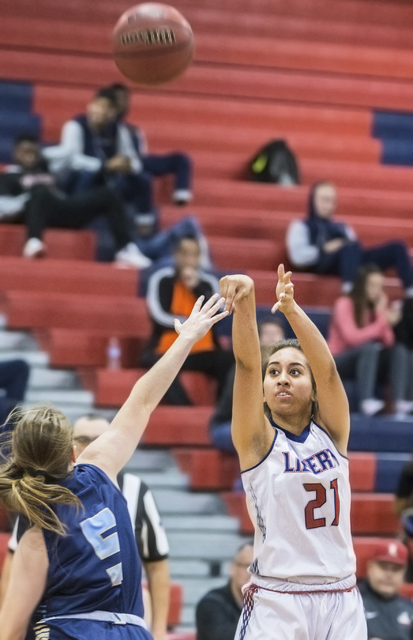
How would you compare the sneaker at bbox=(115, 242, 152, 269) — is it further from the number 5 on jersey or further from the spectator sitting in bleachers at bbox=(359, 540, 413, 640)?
the number 5 on jersey

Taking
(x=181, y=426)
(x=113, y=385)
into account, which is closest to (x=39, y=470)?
(x=181, y=426)

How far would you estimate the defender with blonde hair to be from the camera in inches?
103

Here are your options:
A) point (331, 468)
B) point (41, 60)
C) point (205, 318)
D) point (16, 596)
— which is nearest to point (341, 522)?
point (331, 468)

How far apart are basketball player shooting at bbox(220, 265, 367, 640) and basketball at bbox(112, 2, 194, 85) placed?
8.77 feet

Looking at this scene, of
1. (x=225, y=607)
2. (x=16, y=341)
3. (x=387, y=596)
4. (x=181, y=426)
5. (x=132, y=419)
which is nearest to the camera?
(x=132, y=419)

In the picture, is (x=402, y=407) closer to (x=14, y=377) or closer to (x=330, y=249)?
(x=330, y=249)

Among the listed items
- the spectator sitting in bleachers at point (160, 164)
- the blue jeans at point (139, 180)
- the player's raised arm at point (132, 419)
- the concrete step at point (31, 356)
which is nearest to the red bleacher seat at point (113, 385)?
the concrete step at point (31, 356)

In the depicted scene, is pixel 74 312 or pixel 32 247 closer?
pixel 74 312

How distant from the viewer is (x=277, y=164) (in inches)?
366

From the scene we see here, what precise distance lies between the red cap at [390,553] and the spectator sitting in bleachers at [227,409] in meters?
1.09

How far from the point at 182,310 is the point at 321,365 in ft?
12.4

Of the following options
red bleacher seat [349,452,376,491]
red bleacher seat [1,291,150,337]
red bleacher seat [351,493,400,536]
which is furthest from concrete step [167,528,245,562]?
red bleacher seat [1,291,150,337]

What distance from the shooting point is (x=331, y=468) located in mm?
3400

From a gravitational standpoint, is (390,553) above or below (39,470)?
below
